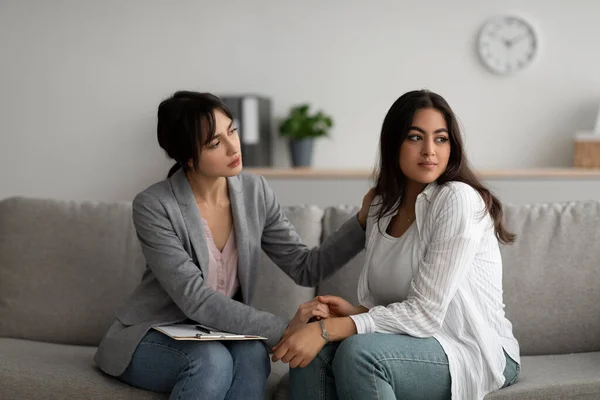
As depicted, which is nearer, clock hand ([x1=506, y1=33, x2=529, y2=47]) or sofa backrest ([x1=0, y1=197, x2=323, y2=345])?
sofa backrest ([x1=0, y1=197, x2=323, y2=345])

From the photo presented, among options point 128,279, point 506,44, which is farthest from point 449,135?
point 506,44

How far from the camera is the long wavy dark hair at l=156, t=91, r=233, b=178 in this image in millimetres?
2330

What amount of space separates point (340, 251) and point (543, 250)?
0.63m

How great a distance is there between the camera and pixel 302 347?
81.4 inches

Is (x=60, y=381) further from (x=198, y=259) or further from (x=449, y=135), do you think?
(x=449, y=135)

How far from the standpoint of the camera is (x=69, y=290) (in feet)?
9.09

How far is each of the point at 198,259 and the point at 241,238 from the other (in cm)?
14

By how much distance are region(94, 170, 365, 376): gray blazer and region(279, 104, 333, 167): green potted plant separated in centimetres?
227

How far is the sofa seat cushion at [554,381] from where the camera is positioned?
2.16m

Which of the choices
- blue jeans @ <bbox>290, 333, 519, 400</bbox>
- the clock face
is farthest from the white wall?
blue jeans @ <bbox>290, 333, 519, 400</bbox>

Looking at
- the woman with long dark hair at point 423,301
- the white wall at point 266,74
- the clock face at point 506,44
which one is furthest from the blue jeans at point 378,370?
the clock face at point 506,44

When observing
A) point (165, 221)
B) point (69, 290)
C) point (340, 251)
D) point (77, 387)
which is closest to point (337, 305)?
point (340, 251)

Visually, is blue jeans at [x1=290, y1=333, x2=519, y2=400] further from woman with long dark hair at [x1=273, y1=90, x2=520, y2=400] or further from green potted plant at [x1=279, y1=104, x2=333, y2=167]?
green potted plant at [x1=279, y1=104, x2=333, y2=167]

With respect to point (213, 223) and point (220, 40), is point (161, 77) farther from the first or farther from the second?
point (213, 223)
